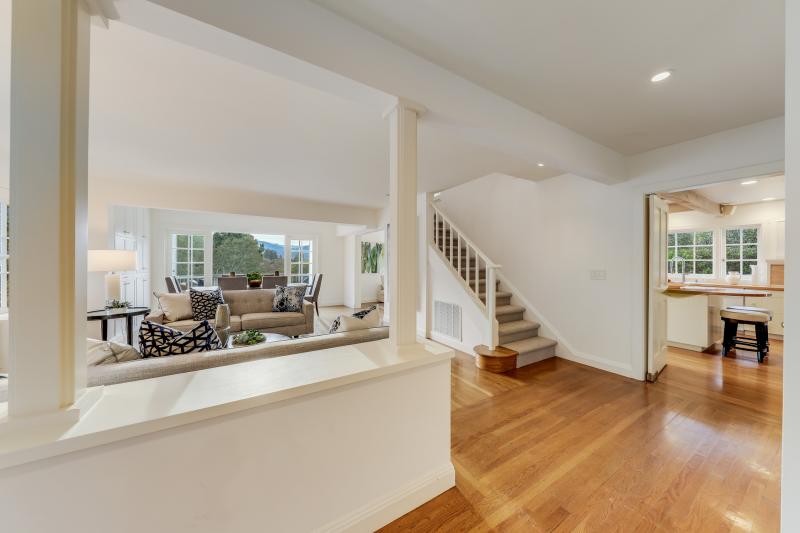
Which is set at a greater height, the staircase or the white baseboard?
the staircase

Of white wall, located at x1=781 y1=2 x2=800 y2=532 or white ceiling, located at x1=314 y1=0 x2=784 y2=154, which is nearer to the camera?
white wall, located at x1=781 y1=2 x2=800 y2=532

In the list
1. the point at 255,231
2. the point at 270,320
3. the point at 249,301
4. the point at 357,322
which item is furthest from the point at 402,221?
the point at 255,231

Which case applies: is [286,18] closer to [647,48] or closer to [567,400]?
[647,48]

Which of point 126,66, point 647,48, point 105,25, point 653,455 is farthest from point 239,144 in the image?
point 653,455

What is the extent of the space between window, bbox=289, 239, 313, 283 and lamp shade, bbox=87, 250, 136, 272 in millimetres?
4364

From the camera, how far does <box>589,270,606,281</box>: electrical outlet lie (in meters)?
3.46

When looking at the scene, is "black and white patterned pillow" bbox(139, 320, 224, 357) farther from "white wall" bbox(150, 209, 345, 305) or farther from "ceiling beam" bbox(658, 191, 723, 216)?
"ceiling beam" bbox(658, 191, 723, 216)

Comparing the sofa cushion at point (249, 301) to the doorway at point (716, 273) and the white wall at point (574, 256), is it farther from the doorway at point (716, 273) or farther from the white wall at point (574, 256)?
the doorway at point (716, 273)

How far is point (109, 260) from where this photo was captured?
335 cm

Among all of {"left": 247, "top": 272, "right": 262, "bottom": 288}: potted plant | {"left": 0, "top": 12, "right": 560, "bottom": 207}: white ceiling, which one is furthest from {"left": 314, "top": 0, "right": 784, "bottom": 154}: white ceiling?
{"left": 247, "top": 272, "right": 262, "bottom": 288}: potted plant

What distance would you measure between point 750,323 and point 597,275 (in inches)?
79.5

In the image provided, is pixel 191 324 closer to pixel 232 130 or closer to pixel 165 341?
pixel 165 341

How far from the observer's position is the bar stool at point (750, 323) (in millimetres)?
3602

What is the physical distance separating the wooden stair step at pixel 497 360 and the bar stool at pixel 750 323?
289 centimetres
